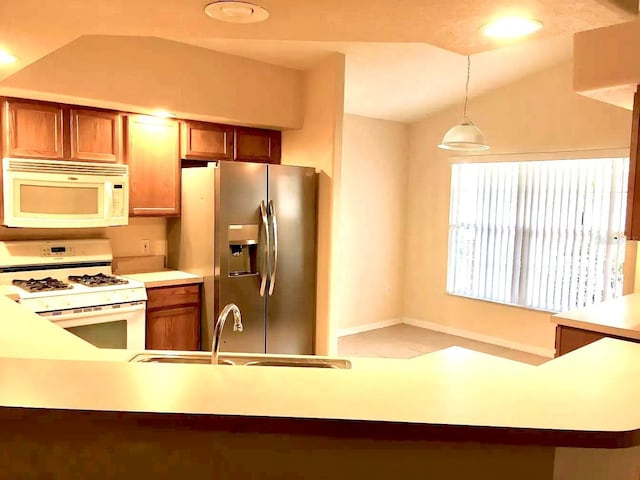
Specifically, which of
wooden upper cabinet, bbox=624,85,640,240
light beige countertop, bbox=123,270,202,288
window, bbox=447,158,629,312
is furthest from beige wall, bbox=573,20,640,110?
light beige countertop, bbox=123,270,202,288

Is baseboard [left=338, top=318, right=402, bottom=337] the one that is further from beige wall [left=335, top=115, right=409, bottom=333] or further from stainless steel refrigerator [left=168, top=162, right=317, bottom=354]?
stainless steel refrigerator [left=168, top=162, right=317, bottom=354]

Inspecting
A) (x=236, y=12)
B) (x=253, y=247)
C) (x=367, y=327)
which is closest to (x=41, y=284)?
(x=253, y=247)

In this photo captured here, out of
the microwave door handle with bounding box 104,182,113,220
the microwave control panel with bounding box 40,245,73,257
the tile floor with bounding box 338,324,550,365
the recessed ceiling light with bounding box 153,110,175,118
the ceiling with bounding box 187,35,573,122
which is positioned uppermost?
the ceiling with bounding box 187,35,573,122

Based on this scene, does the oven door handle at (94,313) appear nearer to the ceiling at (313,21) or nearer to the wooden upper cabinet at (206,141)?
the wooden upper cabinet at (206,141)

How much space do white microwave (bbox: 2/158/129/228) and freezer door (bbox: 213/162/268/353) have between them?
71 centimetres

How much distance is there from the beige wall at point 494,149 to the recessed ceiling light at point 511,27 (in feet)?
12.2

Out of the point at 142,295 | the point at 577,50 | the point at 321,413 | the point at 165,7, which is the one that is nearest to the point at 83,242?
the point at 142,295

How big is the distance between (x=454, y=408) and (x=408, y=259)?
5.36m

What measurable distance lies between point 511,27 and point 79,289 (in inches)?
113

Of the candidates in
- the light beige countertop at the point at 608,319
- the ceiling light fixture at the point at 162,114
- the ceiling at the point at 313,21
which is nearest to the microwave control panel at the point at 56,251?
the ceiling light fixture at the point at 162,114

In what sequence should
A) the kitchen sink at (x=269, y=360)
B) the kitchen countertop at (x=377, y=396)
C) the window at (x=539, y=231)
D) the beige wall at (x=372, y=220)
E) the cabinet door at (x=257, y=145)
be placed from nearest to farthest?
the kitchen countertop at (x=377, y=396) → the kitchen sink at (x=269, y=360) → the cabinet door at (x=257, y=145) → the window at (x=539, y=231) → the beige wall at (x=372, y=220)

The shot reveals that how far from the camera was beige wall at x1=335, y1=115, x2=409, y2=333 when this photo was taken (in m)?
5.65

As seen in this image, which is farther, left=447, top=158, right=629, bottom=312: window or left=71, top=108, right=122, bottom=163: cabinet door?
left=447, top=158, right=629, bottom=312: window

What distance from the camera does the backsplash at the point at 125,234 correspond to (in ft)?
11.7
